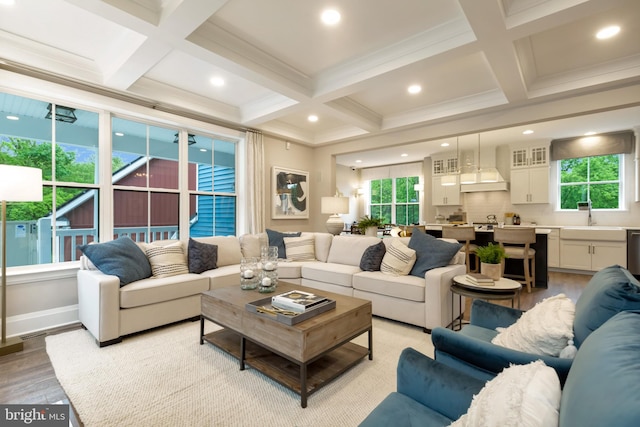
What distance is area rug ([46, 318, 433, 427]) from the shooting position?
5.68ft

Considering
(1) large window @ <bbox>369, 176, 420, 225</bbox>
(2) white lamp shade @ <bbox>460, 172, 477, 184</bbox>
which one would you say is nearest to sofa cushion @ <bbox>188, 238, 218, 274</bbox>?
(2) white lamp shade @ <bbox>460, 172, 477, 184</bbox>

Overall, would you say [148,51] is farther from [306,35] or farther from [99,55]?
[306,35]

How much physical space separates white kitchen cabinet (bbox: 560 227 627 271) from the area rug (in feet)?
17.1

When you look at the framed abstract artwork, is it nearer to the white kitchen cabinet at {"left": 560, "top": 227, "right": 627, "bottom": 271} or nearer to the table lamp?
the table lamp

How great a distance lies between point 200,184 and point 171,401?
3464mm

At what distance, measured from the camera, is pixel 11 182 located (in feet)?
8.27

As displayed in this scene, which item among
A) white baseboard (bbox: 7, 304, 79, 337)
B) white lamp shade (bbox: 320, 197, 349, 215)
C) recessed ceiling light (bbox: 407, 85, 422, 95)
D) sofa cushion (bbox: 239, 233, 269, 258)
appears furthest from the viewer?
white lamp shade (bbox: 320, 197, 349, 215)

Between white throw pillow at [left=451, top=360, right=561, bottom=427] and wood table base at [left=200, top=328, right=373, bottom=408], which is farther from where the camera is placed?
wood table base at [left=200, top=328, right=373, bottom=408]

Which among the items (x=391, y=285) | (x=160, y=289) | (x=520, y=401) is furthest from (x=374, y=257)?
(x=520, y=401)

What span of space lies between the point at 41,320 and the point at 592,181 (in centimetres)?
940

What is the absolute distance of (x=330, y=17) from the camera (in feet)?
8.02

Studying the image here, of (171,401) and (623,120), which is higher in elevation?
(623,120)

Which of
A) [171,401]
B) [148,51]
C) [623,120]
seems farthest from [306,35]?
[623,120]

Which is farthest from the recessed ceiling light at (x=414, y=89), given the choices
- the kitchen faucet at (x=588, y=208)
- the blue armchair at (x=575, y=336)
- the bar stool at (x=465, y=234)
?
the kitchen faucet at (x=588, y=208)
